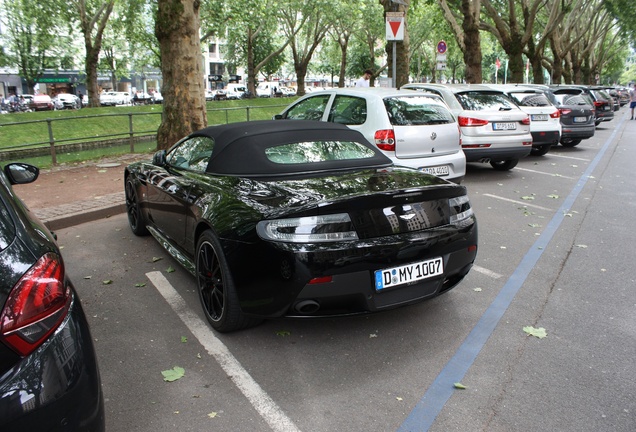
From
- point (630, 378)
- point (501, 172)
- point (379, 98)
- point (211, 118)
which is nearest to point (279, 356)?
point (630, 378)

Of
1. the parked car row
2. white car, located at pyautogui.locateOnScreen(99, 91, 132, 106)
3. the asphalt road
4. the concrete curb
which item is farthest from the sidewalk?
white car, located at pyautogui.locateOnScreen(99, 91, 132, 106)

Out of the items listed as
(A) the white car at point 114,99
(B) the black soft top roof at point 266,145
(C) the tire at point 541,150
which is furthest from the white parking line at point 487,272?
(A) the white car at point 114,99

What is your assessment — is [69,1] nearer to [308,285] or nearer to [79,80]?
[308,285]

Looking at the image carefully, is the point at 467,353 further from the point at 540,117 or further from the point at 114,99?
the point at 114,99

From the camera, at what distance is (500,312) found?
13.4 ft

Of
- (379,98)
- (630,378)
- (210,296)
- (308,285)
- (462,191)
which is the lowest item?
(630,378)

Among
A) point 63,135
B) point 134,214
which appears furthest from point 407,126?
point 63,135

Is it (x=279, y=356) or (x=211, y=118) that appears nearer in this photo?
(x=279, y=356)

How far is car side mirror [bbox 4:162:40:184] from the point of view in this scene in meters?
3.56

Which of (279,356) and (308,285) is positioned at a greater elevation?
(308,285)

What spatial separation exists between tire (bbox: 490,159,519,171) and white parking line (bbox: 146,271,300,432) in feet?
27.4

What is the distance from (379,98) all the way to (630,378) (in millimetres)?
5275

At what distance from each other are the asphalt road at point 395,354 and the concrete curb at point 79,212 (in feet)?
4.05

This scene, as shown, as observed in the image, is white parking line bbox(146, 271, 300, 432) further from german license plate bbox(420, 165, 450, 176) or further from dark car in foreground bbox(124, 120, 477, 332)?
german license plate bbox(420, 165, 450, 176)
